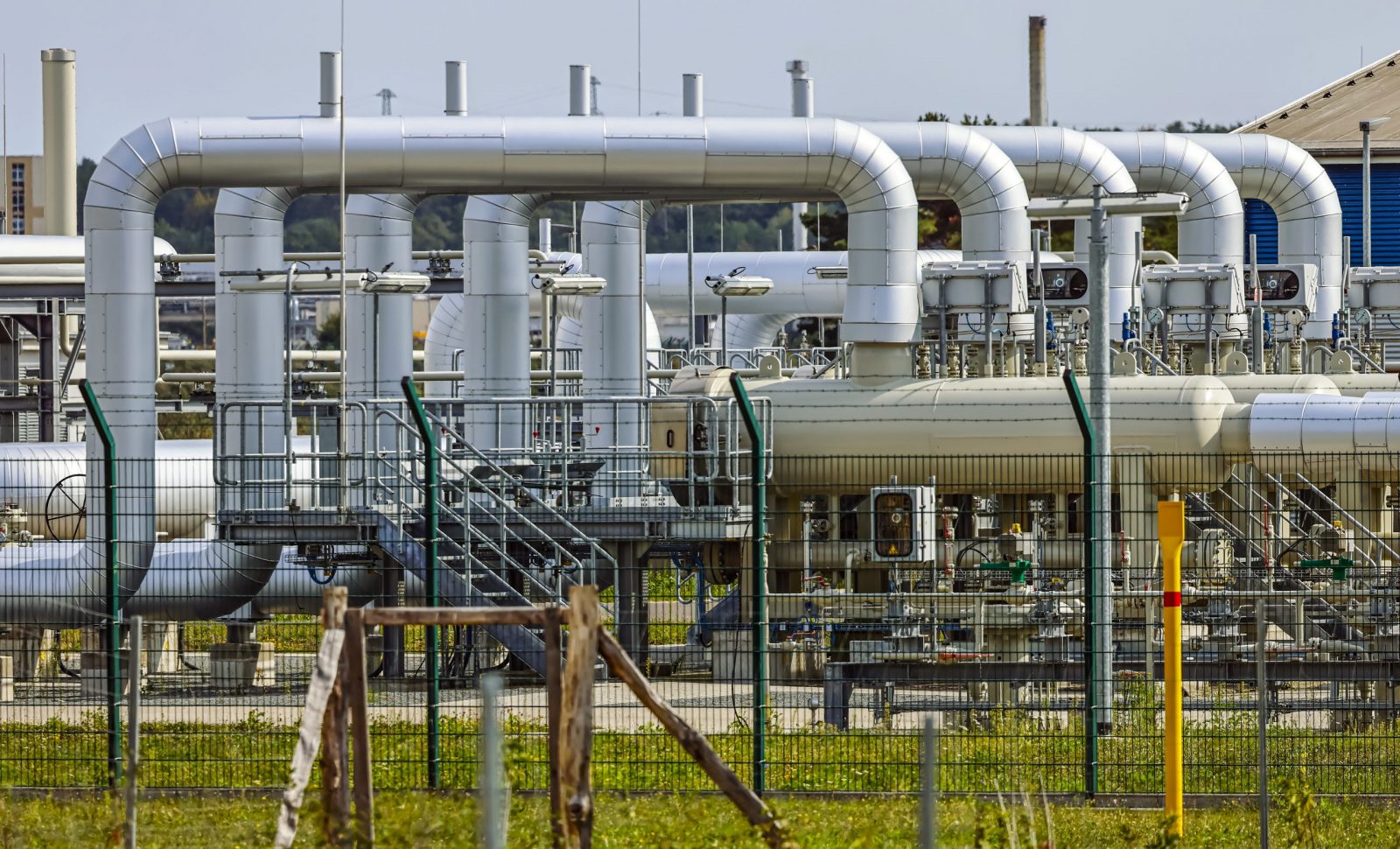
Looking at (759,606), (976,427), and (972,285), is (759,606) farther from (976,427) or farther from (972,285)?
(972,285)

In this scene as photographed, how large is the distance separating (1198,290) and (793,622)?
30.8 feet

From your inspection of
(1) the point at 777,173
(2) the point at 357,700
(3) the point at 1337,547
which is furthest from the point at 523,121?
(2) the point at 357,700

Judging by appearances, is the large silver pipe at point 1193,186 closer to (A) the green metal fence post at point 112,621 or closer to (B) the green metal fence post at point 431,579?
(B) the green metal fence post at point 431,579

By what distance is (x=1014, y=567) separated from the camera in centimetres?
1662

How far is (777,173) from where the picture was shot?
1966 centimetres

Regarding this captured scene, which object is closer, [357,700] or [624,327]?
[357,700]

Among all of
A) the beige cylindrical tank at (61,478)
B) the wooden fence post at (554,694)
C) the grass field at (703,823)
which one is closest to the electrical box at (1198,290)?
the grass field at (703,823)

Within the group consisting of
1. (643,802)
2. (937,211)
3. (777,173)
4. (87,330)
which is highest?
(937,211)

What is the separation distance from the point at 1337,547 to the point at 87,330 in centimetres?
1151

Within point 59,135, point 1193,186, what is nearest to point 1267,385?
point 1193,186

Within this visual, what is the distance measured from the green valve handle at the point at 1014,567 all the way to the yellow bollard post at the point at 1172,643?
18.2ft

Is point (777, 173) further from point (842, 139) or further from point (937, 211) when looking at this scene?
point (937, 211)

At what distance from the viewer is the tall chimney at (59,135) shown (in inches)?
1542

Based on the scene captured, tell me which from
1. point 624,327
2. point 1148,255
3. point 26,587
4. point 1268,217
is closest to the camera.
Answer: point 26,587
